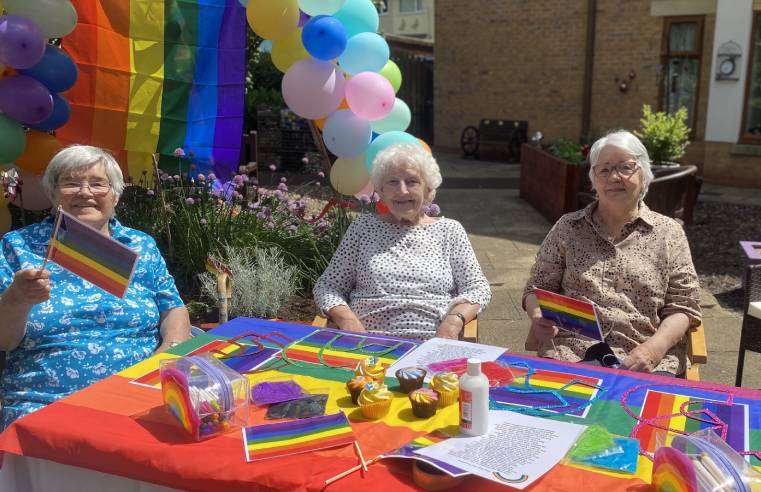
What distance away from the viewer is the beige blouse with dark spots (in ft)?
9.41

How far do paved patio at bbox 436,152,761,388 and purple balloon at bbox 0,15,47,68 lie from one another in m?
3.32

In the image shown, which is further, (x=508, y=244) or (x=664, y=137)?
(x=664, y=137)

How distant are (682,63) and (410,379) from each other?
1348cm

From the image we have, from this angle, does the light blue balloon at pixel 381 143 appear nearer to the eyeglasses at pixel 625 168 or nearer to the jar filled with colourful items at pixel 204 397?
the eyeglasses at pixel 625 168

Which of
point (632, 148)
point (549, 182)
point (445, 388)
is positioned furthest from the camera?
point (549, 182)

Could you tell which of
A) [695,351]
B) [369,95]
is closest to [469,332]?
Result: [695,351]

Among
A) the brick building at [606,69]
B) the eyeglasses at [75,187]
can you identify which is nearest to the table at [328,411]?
the eyeglasses at [75,187]

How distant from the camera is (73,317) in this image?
259cm

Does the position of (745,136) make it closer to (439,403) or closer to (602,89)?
(602,89)

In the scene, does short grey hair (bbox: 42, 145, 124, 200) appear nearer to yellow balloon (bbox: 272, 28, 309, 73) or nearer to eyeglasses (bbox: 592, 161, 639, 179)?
eyeglasses (bbox: 592, 161, 639, 179)

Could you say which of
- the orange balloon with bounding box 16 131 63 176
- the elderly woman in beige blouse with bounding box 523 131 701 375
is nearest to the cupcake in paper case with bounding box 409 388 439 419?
the elderly woman in beige blouse with bounding box 523 131 701 375

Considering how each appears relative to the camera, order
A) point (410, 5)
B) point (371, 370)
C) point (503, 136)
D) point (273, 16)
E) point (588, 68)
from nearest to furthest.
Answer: point (371, 370)
point (273, 16)
point (588, 68)
point (503, 136)
point (410, 5)

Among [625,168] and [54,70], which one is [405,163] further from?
[54,70]

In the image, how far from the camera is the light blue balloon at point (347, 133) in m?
4.62
